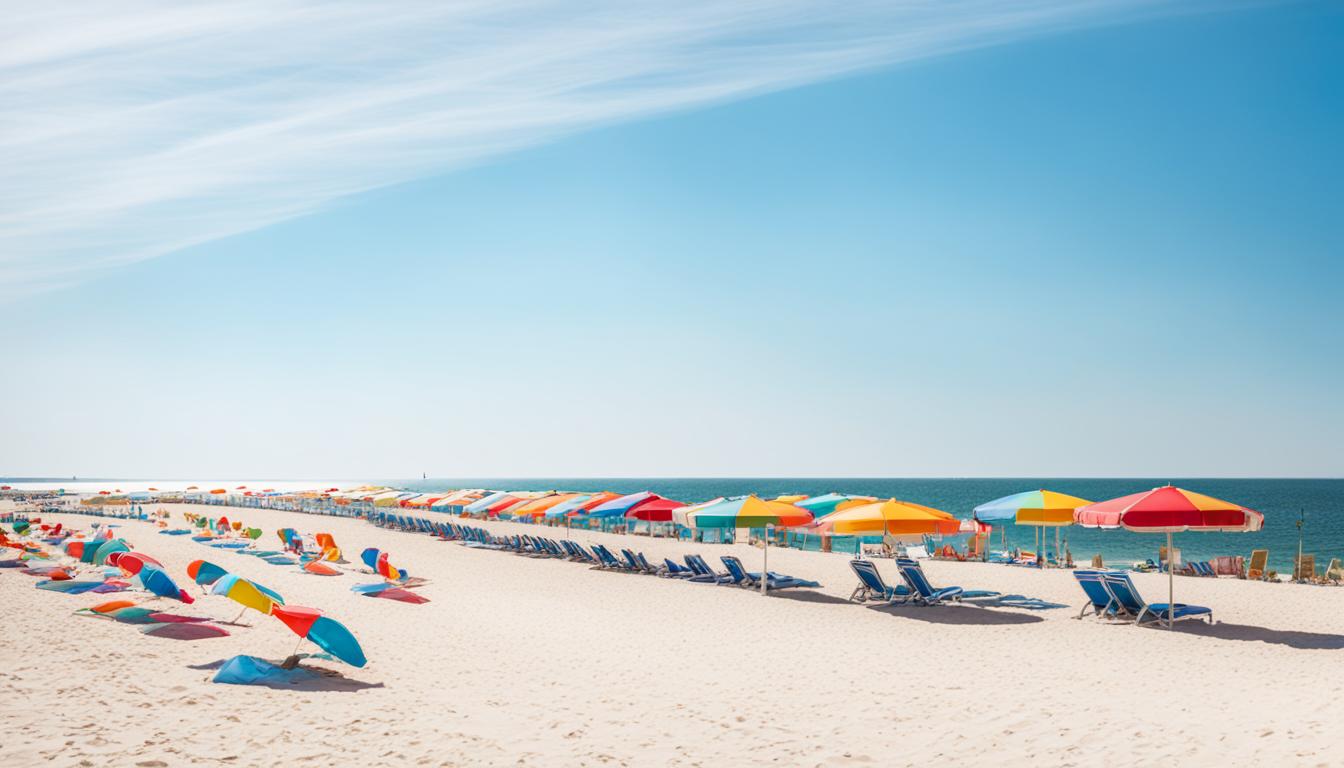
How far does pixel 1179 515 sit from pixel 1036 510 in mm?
3410

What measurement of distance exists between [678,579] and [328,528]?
78.3ft

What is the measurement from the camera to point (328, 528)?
36062mm

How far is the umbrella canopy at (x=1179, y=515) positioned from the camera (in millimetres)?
10656

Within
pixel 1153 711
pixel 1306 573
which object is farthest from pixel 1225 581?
pixel 1153 711

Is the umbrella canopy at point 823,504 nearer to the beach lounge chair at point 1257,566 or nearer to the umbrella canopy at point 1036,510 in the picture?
the umbrella canopy at point 1036,510

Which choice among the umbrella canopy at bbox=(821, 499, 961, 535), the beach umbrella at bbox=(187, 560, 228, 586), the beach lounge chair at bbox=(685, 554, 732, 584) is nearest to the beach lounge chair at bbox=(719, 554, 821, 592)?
the beach lounge chair at bbox=(685, 554, 732, 584)

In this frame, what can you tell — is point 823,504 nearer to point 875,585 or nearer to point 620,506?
point 620,506

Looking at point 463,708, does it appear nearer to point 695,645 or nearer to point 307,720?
point 307,720

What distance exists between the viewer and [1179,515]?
10797 mm

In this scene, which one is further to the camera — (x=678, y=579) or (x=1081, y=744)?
(x=678, y=579)

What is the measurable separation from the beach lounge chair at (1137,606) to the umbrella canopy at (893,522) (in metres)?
2.24

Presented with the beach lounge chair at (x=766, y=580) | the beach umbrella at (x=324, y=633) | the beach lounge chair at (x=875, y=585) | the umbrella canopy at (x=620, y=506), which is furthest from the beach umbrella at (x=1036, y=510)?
the beach umbrella at (x=324, y=633)

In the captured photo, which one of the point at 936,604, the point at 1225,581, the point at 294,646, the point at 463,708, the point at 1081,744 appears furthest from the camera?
the point at 1225,581

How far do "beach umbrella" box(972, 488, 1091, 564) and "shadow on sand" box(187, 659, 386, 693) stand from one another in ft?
34.3
